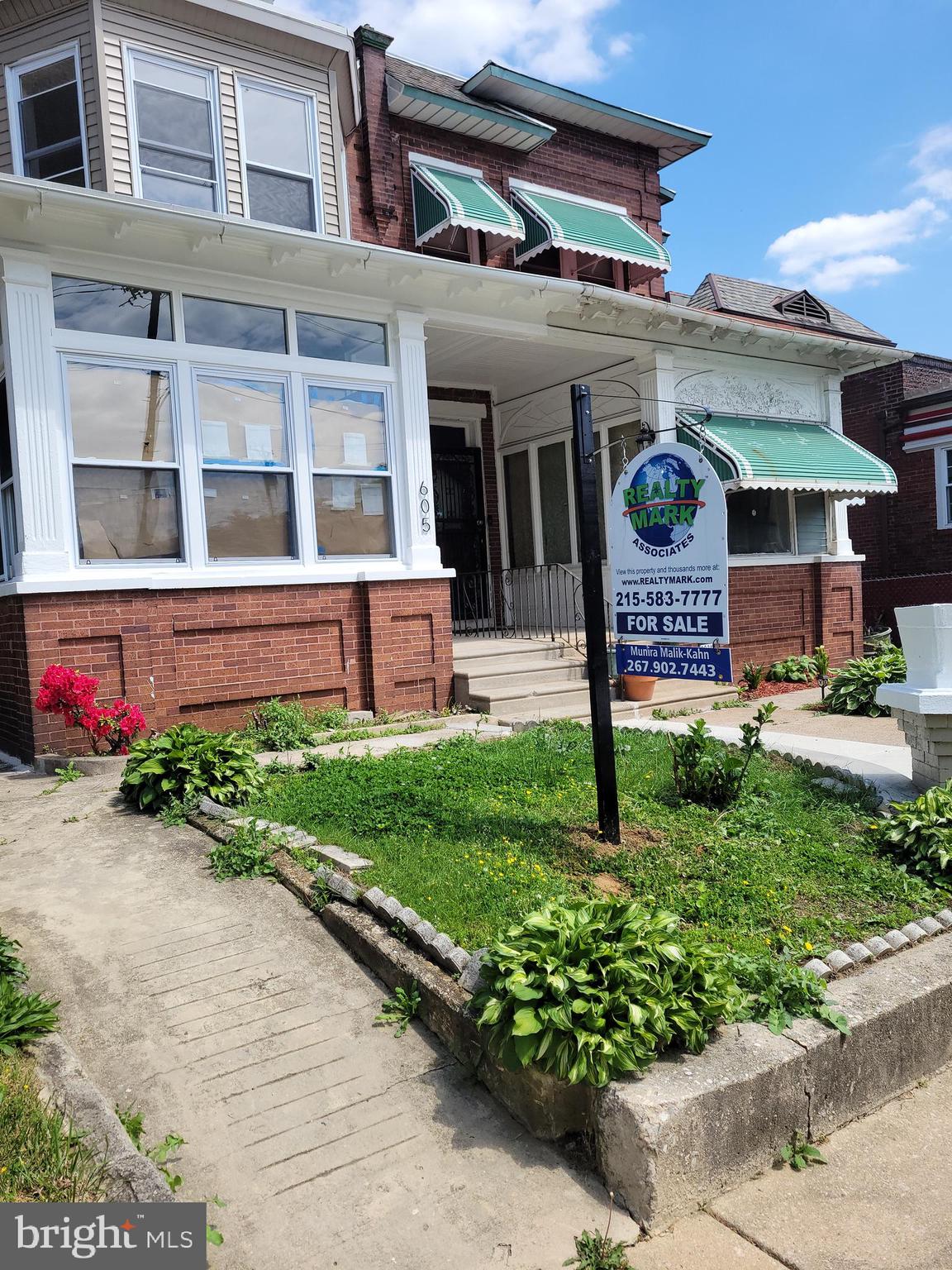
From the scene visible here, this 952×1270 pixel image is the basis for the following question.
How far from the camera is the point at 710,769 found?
5172 mm

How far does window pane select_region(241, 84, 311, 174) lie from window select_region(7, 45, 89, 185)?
5.24 ft

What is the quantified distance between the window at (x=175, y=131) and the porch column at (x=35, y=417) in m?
1.95

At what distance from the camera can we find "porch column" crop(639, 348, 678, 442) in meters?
11.0

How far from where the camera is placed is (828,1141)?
2902mm

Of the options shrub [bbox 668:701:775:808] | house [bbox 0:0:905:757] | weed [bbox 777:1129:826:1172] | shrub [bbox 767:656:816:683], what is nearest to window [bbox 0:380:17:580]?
house [bbox 0:0:905:757]

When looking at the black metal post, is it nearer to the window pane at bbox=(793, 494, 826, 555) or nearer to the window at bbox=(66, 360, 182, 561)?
the window at bbox=(66, 360, 182, 561)

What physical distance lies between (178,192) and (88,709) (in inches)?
204

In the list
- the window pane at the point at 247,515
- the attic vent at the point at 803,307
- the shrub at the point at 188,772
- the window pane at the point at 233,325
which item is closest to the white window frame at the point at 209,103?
the window pane at the point at 233,325

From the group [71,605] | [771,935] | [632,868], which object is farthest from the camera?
[71,605]

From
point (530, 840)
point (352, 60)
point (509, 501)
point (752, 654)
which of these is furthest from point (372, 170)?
point (530, 840)

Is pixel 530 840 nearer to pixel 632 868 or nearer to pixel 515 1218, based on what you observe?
pixel 632 868

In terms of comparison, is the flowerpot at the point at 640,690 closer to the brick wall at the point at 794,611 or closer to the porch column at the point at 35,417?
the brick wall at the point at 794,611

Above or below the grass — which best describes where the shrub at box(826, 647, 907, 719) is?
above

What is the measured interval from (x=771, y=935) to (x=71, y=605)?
596cm
